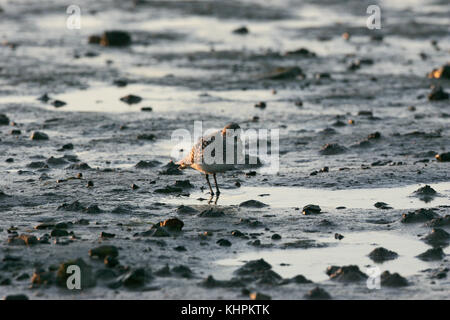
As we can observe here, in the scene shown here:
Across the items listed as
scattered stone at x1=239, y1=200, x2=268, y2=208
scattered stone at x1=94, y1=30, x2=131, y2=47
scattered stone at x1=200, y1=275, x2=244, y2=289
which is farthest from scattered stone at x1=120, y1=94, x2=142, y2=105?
scattered stone at x1=200, y1=275, x2=244, y2=289

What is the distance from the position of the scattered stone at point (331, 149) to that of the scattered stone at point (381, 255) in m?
5.34

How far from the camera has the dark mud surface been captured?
892cm

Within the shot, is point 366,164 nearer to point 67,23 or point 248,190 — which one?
point 248,190

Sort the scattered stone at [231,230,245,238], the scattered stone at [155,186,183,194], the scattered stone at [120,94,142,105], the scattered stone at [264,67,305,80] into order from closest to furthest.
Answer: the scattered stone at [231,230,245,238]
the scattered stone at [155,186,183,194]
the scattered stone at [120,94,142,105]
the scattered stone at [264,67,305,80]

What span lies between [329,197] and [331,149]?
114 inches

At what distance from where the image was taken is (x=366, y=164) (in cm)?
1406

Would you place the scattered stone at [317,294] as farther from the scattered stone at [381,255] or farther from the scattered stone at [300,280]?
the scattered stone at [381,255]

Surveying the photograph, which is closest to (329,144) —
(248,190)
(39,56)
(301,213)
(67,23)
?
(248,190)

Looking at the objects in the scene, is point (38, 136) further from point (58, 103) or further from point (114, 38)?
point (114, 38)

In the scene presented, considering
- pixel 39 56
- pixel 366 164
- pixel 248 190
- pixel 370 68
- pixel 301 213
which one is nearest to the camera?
pixel 301 213

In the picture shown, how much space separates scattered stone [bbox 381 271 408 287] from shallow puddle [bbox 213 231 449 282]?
1.21ft

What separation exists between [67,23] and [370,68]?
43.4 feet

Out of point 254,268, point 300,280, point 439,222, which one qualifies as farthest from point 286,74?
point 300,280

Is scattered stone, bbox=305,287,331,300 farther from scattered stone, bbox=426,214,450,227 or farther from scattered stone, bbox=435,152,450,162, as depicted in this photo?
scattered stone, bbox=435,152,450,162
